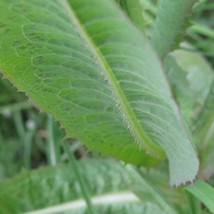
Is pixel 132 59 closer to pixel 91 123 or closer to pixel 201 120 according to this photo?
pixel 91 123

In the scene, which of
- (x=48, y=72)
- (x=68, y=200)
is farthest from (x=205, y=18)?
(x=48, y=72)

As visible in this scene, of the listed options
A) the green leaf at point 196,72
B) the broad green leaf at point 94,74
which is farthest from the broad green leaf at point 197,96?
the broad green leaf at point 94,74

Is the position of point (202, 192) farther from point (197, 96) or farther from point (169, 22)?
point (197, 96)

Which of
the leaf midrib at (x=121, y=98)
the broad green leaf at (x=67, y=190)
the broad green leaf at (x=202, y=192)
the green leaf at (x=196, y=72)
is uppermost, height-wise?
the leaf midrib at (x=121, y=98)

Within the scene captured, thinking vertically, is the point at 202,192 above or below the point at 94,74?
below

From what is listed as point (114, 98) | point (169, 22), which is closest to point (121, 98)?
point (114, 98)

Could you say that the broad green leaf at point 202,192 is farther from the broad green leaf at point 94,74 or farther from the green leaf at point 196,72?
the green leaf at point 196,72

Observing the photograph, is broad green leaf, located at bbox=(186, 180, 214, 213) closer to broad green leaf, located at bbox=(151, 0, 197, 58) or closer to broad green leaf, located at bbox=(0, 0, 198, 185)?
broad green leaf, located at bbox=(0, 0, 198, 185)
